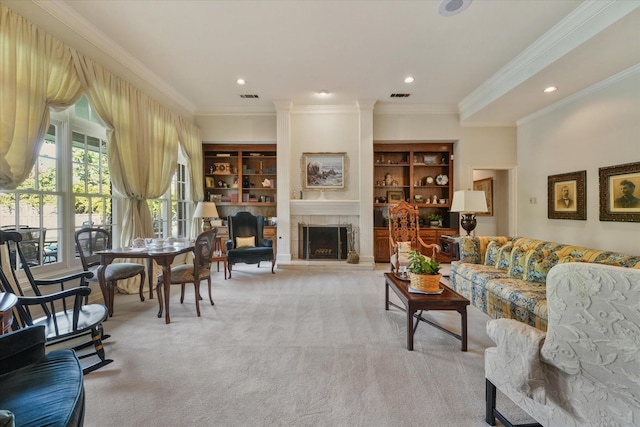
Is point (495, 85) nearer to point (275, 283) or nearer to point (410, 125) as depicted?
point (410, 125)

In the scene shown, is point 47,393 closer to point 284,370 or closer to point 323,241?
point 284,370

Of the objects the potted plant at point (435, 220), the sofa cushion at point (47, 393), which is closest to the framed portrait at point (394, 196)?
the potted plant at point (435, 220)

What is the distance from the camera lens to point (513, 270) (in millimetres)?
3156

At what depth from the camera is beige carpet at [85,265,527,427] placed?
155 cm

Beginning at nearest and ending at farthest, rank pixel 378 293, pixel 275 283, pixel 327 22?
1. pixel 327 22
2. pixel 378 293
3. pixel 275 283

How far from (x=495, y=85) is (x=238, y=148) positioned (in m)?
5.11

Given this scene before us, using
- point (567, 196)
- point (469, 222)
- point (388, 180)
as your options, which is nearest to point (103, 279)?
point (469, 222)

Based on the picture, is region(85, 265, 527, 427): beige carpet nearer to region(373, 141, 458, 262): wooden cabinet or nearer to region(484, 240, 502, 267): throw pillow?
region(484, 240, 502, 267): throw pillow

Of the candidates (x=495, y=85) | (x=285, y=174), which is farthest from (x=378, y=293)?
(x=495, y=85)

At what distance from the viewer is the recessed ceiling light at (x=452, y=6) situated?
2.68 metres

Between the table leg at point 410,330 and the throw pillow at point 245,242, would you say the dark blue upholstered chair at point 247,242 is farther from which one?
the table leg at point 410,330

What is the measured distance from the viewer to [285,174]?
5562 millimetres

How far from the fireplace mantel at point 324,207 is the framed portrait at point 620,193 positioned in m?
3.69

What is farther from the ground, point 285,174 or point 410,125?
point 410,125
